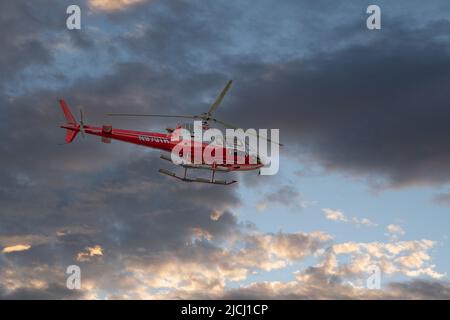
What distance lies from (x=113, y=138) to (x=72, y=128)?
666 centimetres
